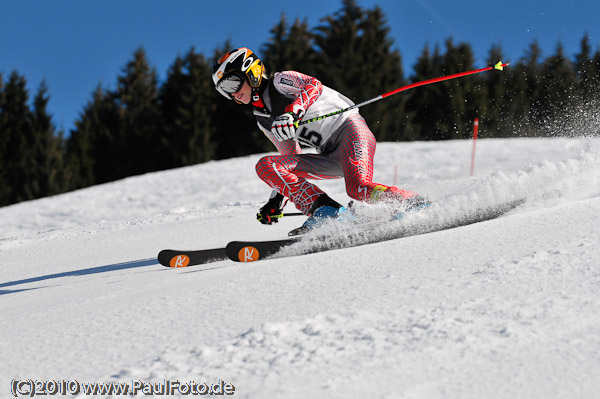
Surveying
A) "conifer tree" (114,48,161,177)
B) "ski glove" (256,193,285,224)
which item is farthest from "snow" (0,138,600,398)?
"conifer tree" (114,48,161,177)

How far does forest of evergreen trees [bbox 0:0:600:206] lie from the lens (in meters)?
24.6

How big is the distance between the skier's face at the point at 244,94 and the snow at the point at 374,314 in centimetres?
109

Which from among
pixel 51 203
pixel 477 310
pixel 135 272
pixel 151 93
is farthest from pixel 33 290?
pixel 151 93

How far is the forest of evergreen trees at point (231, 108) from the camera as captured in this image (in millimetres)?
24625

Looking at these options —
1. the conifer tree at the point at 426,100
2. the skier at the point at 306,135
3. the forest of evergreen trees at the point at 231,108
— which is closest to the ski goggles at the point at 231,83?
the skier at the point at 306,135

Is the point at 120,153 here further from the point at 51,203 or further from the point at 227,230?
the point at 227,230

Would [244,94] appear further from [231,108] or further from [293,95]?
[231,108]

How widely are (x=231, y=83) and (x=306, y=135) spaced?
59cm

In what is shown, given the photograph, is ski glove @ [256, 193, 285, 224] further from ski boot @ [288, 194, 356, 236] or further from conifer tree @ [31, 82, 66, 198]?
conifer tree @ [31, 82, 66, 198]

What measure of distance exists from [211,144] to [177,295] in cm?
→ 2510

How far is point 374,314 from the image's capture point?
1898 millimetres

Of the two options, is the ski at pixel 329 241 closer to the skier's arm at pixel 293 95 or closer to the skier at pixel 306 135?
the skier at pixel 306 135

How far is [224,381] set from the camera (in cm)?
158

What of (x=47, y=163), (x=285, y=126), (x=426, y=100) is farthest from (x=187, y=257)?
(x=426, y=100)
